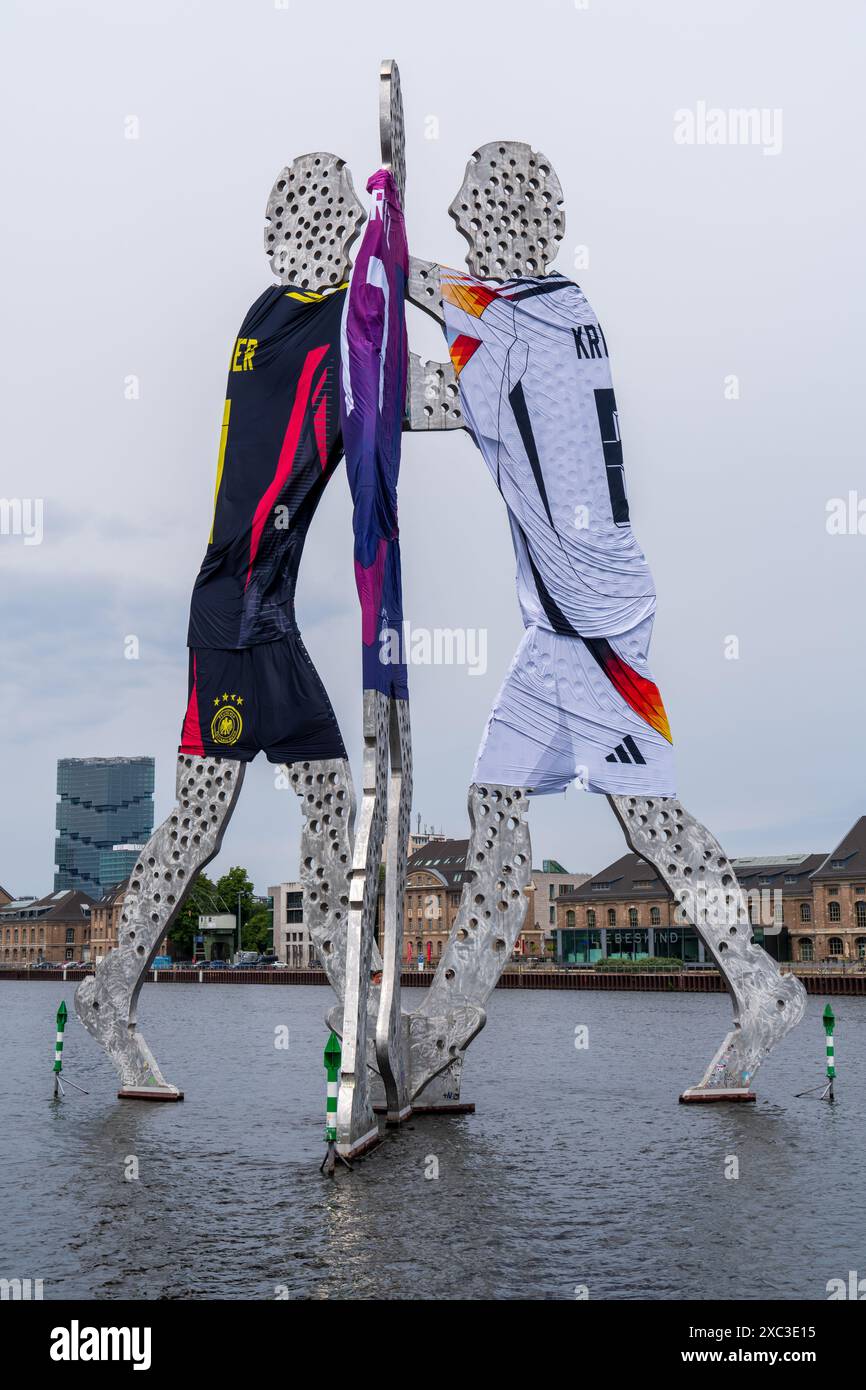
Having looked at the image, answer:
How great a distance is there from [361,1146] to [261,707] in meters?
8.02

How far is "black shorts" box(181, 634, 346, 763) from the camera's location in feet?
77.6

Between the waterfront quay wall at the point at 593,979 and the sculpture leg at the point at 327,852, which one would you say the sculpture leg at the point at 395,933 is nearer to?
the sculpture leg at the point at 327,852

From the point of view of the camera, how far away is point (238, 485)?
2423 centimetres

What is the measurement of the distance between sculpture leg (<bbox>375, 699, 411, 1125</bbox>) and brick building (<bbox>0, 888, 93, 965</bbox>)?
448 ft

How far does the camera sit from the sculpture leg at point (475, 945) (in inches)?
876

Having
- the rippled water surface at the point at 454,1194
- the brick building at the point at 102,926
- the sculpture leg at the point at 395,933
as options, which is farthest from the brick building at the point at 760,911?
the sculpture leg at the point at 395,933

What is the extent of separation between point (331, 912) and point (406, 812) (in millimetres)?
2470

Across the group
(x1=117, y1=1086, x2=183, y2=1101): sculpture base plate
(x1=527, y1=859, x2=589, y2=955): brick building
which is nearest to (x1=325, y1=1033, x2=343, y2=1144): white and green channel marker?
(x1=117, y1=1086, x2=183, y2=1101): sculpture base plate

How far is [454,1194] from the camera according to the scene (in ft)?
55.3

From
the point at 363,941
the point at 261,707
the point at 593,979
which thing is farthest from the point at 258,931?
the point at 363,941

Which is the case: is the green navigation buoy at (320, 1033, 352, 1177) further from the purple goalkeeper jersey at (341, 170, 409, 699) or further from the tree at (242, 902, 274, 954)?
the tree at (242, 902, 274, 954)

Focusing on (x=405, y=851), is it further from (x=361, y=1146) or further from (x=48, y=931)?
(x=48, y=931)
